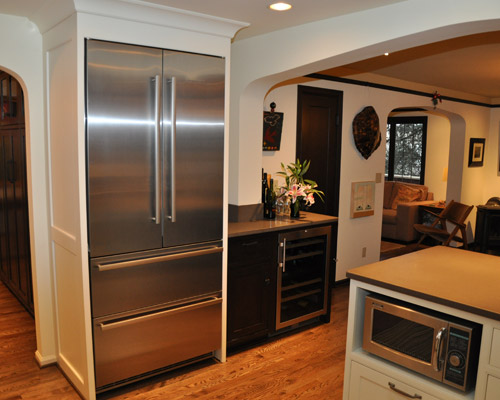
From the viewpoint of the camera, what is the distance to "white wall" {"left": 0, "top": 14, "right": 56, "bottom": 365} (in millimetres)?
2834

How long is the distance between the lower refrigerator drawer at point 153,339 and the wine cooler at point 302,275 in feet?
2.16

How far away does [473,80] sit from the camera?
5.64 m

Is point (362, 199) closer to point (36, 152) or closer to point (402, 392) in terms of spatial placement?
point (402, 392)

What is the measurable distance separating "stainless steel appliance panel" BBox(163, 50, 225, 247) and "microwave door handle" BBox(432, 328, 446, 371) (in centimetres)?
156

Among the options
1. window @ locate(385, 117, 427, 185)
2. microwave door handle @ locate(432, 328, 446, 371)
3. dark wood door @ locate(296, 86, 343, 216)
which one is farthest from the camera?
window @ locate(385, 117, 427, 185)

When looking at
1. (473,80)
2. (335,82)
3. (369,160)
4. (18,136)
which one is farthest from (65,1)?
(473,80)

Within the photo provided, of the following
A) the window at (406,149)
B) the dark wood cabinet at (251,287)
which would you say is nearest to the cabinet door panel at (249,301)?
the dark wood cabinet at (251,287)

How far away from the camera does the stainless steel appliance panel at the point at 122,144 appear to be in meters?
2.53

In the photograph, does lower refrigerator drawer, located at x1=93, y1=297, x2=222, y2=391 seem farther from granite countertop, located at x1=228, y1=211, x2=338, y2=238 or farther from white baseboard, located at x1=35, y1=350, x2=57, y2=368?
white baseboard, located at x1=35, y1=350, x2=57, y2=368

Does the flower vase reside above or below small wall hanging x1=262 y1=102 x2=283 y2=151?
below

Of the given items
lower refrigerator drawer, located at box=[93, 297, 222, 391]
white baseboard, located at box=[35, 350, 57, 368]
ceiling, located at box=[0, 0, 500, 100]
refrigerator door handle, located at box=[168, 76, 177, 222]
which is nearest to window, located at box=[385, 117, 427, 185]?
ceiling, located at box=[0, 0, 500, 100]

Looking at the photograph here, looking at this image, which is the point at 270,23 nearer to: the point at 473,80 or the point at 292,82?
the point at 292,82

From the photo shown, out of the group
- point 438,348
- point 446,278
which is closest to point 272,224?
point 446,278

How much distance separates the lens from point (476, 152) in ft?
23.6
